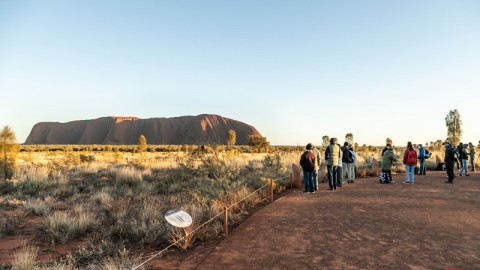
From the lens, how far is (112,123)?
15025cm

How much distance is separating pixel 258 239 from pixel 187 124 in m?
141

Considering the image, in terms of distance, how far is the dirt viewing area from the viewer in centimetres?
508

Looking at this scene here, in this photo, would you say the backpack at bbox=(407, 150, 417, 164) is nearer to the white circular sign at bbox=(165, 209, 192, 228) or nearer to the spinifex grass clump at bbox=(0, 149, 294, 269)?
the spinifex grass clump at bbox=(0, 149, 294, 269)

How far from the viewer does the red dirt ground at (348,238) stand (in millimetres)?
5078

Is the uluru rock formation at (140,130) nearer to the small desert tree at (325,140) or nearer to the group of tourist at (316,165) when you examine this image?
the small desert tree at (325,140)

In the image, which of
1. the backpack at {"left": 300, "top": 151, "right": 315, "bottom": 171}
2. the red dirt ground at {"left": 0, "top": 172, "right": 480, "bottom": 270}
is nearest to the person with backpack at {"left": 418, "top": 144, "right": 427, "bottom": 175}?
the red dirt ground at {"left": 0, "top": 172, "right": 480, "bottom": 270}

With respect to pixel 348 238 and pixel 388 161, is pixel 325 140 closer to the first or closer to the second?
pixel 388 161

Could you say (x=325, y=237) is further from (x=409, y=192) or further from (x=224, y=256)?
(x=409, y=192)

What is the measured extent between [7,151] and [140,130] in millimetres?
135047

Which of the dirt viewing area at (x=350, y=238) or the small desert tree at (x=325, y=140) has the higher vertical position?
the small desert tree at (x=325, y=140)

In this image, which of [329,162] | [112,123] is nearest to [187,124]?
[112,123]

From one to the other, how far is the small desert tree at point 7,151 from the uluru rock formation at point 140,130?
11592cm

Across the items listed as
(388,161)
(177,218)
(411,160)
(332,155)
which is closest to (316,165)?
(332,155)

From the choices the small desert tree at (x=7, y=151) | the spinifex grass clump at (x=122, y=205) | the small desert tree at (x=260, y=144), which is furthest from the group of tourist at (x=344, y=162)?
the small desert tree at (x=260, y=144)
